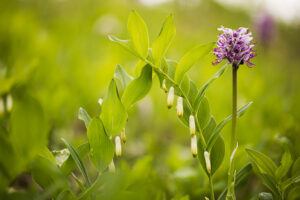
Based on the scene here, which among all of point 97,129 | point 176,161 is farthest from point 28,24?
point 97,129

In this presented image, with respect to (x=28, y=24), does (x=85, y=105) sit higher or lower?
lower

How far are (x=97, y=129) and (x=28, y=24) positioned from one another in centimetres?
206

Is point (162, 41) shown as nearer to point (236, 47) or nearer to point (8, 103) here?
point (236, 47)

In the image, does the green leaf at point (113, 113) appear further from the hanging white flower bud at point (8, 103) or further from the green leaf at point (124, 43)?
the hanging white flower bud at point (8, 103)

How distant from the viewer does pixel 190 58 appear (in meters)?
0.54

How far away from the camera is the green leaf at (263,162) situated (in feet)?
1.90

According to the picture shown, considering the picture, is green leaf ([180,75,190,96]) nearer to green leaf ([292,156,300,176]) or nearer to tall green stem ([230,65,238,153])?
tall green stem ([230,65,238,153])

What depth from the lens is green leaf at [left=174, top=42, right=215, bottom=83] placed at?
0.52 m

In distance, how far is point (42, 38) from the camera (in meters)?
2.07

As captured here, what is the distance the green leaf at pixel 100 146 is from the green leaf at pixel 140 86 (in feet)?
0.28

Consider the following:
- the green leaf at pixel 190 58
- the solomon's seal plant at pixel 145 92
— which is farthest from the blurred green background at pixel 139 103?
the green leaf at pixel 190 58

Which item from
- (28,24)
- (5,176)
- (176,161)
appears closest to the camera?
(5,176)

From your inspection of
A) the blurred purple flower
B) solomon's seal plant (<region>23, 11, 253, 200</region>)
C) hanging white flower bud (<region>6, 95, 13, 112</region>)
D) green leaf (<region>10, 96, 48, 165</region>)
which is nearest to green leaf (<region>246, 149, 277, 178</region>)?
solomon's seal plant (<region>23, 11, 253, 200</region>)

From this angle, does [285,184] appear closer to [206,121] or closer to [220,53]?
[206,121]
